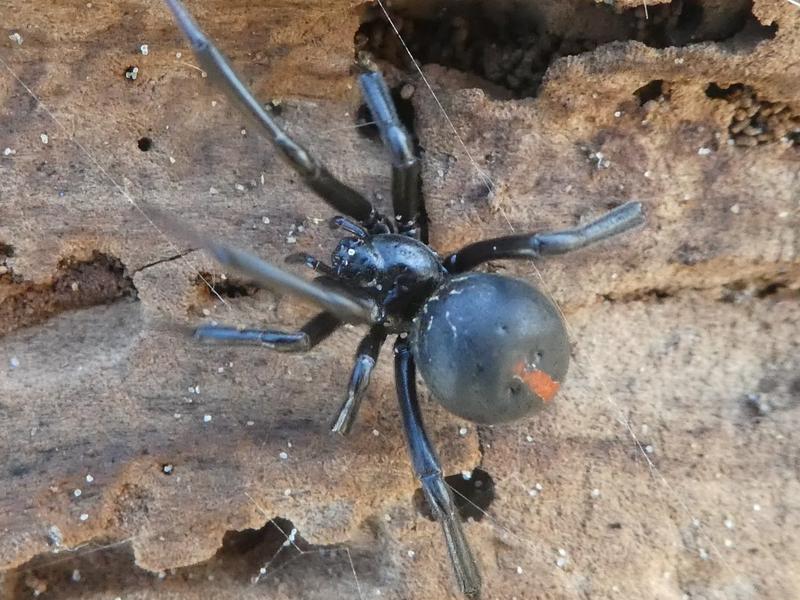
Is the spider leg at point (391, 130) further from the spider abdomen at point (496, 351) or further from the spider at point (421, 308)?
the spider abdomen at point (496, 351)

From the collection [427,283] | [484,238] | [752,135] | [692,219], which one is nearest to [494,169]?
[484,238]

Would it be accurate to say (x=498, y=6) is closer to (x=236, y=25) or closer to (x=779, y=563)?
(x=236, y=25)

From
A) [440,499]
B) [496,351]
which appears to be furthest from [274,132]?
[440,499]

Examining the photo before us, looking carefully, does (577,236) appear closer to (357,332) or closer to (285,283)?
(357,332)

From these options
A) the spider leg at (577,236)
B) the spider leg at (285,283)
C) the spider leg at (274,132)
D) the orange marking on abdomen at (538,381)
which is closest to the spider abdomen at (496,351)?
the orange marking on abdomen at (538,381)

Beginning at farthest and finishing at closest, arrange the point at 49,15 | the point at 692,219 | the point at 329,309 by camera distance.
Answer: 1. the point at 692,219
2. the point at 49,15
3. the point at 329,309

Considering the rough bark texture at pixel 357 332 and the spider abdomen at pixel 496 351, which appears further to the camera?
the rough bark texture at pixel 357 332
